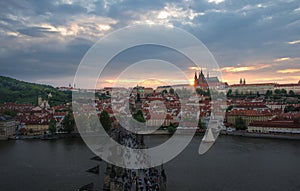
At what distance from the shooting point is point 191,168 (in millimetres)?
7383

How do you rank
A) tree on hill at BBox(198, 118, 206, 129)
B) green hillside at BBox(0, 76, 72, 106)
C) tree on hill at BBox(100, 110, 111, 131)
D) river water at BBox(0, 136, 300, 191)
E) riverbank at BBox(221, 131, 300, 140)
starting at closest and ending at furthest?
river water at BBox(0, 136, 300, 191) → riverbank at BBox(221, 131, 300, 140) → tree on hill at BBox(100, 110, 111, 131) → tree on hill at BBox(198, 118, 206, 129) → green hillside at BBox(0, 76, 72, 106)

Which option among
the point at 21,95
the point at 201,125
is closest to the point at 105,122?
the point at 201,125

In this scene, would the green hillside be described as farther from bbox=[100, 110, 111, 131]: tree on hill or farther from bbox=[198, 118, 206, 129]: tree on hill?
bbox=[198, 118, 206, 129]: tree on hill

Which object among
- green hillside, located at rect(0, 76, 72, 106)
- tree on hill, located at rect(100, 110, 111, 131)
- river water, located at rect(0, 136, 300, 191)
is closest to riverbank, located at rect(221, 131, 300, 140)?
river water, located at rect(0, 136, 300, 191)

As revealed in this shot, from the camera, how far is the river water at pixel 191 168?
20.2 feet

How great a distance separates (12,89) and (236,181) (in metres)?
33.6

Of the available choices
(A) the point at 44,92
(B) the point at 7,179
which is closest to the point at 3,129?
(B) the point at 7,179

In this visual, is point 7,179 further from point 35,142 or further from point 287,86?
point 287,86

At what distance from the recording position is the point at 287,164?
7.83m

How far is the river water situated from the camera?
20.2 feet

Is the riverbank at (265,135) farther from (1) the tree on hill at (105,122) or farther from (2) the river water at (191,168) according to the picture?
(1) the tree on hill at (105,122)

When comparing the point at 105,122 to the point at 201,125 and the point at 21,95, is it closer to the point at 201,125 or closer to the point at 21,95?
the point at 201,125

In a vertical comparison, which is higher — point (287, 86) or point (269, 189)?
point (287, 86)

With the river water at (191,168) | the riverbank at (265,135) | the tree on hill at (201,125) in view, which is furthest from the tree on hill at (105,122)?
the riverbank at (265,135)
